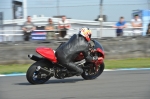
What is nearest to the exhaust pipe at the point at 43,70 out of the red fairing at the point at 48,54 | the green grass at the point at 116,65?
the red fairing at the point at 48,54

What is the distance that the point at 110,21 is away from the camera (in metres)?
15.6

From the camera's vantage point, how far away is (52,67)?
917cm

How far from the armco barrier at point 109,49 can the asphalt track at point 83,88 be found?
3.03m

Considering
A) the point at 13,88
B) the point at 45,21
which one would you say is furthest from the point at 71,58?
the point at 45,21

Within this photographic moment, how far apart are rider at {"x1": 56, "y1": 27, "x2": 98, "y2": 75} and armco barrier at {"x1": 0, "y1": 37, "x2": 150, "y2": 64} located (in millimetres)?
4525

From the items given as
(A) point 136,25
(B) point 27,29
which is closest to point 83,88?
(B) point 27,29

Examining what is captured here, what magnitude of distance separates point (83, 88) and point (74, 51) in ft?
3.63

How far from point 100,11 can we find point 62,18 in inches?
60.1

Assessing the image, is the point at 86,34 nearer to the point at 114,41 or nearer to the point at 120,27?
the point at 114,41

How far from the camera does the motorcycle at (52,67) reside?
888cm

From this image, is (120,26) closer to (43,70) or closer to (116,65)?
(116,65)

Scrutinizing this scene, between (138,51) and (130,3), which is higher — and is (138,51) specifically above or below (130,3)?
below

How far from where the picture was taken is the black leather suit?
9094 mm

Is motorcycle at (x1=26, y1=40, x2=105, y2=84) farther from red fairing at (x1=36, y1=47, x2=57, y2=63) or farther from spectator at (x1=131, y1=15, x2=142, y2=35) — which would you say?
spectator at (x1=131, y1=15, x2=142, y2=35)
